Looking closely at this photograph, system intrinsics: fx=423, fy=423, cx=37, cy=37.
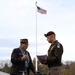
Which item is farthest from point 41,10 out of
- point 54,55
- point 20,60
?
point 54,55

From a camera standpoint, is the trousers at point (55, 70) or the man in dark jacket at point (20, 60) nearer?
the trousers at point (55, 70)

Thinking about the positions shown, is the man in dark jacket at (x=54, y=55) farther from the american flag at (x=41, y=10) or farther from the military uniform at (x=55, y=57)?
the american flag at (x=41, y=10)

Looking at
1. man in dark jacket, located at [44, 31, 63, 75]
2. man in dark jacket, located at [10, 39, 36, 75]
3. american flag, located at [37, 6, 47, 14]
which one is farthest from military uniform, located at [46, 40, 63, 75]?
american flag, located at [37, 6, 47, 14]

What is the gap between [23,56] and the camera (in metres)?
9.52

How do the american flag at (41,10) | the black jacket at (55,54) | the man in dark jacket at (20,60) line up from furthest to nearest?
the american flag at (41,10), the man in dark jacket at (20,60), the black jacket at (55,54)

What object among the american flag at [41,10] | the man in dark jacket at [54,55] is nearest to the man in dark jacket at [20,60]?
the man in dark jacket at [54,55]

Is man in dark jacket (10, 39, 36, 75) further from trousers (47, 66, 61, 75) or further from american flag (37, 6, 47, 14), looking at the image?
american flag (37, 6, 47, 14)

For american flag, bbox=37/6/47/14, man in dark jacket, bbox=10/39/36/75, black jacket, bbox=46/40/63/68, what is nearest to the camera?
black jacket, bbox=46/40/63/68

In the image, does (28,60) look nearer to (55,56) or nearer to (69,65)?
(55,56)

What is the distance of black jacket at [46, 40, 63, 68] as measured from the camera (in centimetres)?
877

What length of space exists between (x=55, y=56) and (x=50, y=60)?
0.13m

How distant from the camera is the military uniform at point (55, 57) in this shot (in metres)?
8.77

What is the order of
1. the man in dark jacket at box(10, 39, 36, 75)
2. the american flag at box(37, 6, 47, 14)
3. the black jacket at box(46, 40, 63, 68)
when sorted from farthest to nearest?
1. the american flag at box(37, 6, 47, 14)
2. the man in dark jacket at box(10, 39, 36, 75)
3. the black jacket at box(46, 40, 63, 68)

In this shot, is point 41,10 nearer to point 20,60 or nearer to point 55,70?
point 20,60
